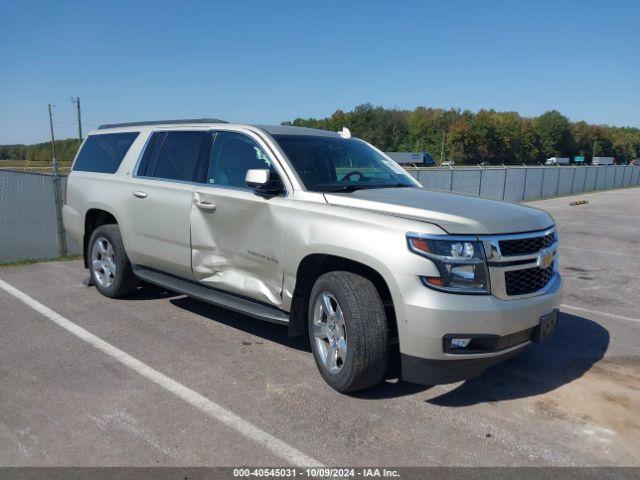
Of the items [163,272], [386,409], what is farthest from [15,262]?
[386,409]

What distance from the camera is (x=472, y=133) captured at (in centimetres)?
11019

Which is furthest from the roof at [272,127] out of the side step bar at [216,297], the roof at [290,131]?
the side step bar at [216,297]

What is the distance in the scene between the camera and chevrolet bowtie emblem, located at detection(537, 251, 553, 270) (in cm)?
373

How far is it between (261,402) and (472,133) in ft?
372

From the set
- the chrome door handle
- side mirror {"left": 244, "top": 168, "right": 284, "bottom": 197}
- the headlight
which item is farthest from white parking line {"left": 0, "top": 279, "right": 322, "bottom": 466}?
side mirror {"left": 244, "top": 168, "right": 284, "bottom": 197}

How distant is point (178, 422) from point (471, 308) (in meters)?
1.99

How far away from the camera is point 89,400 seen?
3.72m

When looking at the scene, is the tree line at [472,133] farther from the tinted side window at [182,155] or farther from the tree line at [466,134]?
the tinted side window at [182,155]

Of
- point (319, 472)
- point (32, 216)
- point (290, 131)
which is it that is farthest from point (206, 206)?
point (32, 216)

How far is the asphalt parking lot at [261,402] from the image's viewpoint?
3.13 m

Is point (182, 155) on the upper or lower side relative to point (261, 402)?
upper

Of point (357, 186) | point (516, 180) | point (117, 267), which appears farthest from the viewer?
point (516, 180)

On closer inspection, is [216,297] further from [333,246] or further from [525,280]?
[525,280]

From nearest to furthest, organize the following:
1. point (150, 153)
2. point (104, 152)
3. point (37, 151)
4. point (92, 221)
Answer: point (150, 153), point (104, 152), point (92, 221), point (37, 151)
